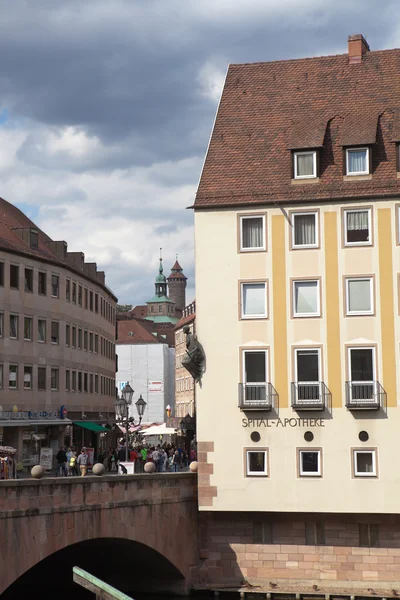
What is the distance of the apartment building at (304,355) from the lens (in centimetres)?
4484

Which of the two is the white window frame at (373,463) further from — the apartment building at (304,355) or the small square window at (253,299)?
the small square window at (253,299)

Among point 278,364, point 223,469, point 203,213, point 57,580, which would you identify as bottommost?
point 57,580

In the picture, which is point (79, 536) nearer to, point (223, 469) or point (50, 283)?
point (223, 469)

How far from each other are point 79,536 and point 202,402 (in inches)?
391

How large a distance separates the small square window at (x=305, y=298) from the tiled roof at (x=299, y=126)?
3.35m

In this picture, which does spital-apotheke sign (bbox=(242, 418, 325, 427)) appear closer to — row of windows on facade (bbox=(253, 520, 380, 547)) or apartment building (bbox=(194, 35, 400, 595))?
apartment building (bbox=(194, 35, 400, 595))

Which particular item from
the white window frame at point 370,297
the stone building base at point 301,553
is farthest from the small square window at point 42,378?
the white window frame at point 370,297

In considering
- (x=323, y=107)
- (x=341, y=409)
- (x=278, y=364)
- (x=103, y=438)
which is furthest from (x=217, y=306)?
(x=103, y=438)

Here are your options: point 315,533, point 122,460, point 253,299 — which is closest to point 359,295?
point 253,299

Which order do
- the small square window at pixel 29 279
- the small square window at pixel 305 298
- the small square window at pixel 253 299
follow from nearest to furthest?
the small square window at pixel 305 298 < the small square window at pixel 253 299 < the small square window at pixel 29 279

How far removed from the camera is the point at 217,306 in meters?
46.8

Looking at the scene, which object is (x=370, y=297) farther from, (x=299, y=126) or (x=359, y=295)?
(x=299, y=126)

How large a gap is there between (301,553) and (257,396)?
20.7ft

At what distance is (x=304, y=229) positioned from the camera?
152 ft
